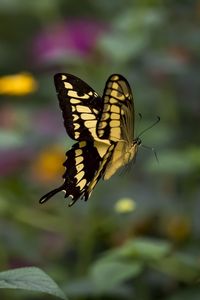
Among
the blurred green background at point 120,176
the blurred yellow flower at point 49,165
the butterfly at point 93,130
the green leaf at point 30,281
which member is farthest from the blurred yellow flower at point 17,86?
the green leaf at point 30,281

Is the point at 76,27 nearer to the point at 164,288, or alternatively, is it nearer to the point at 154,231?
the point at 154,231

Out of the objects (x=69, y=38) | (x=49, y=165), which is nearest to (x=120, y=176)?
(x=49, y=165)

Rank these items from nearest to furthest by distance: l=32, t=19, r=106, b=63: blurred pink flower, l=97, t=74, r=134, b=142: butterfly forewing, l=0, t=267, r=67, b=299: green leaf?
1. l=0, t=267, r=67, b=299: green leaf
2. l=97, t=74, r=134, b=142: butterfly forewing
3. l=32, t=19, r=106, b=63: blurred pink flower

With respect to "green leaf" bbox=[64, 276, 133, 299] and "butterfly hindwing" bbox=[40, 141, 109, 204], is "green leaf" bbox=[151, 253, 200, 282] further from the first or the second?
"butterfly hindwing" bbox=[40, 141, 109, 204]

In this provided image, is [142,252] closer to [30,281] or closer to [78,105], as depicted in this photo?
[78,105]

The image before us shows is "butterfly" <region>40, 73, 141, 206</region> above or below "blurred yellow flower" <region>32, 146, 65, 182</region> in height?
below

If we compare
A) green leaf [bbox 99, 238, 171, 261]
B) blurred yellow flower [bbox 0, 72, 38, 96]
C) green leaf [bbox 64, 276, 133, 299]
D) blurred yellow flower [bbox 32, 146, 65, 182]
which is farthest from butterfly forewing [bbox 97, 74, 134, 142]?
blurred yellow flower [bbox 32, 146, 65, 182]

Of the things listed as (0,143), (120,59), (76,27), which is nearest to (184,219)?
(120,59)
